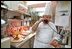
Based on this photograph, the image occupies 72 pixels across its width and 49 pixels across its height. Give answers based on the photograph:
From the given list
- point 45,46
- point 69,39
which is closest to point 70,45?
point 69,39

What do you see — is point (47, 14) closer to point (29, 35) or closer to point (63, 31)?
point (63, 31)

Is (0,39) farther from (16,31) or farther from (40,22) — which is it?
(40,22)

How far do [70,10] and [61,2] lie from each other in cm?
13

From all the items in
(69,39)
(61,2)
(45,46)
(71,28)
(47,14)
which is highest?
(61,2)

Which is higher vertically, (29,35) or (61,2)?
(61,2)

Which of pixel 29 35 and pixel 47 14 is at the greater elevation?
pixel 47 14

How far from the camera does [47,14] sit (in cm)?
114

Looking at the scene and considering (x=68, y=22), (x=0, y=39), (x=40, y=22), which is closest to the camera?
(x=0, y=39)

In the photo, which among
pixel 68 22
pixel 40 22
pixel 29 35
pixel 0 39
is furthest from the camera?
pixel 29 35

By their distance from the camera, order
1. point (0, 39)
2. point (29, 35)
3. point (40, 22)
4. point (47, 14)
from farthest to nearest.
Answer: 1. point (29, 35)
2. point (40, 22)
3. point (47, 14)
4. point (0, 39)

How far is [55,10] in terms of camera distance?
108 cm

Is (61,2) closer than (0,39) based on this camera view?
No

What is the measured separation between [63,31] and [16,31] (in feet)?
1.66

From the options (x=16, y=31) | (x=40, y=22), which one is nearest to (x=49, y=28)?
(x=40, y=22)
